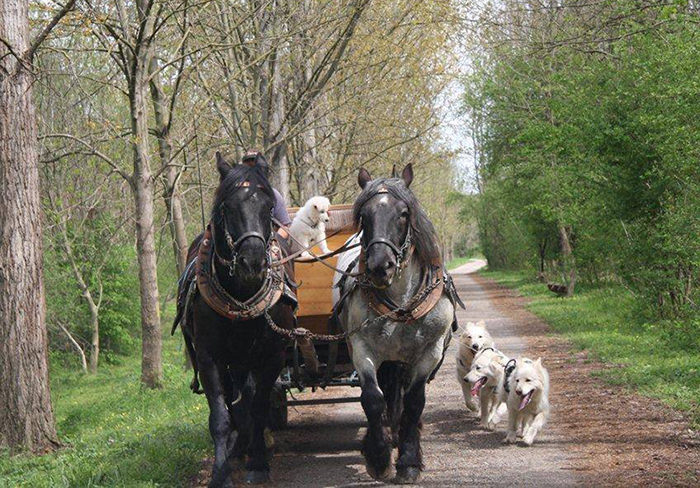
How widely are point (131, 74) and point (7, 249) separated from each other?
3987 millimetres

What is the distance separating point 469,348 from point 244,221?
14.4ft

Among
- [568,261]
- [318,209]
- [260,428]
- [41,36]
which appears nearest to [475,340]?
[318,209]

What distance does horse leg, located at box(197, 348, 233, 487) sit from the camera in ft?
21.7

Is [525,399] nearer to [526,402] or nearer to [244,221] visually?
[526,402]

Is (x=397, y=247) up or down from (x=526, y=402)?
up

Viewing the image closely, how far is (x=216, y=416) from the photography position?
270 inches

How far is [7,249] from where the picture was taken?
30.6 feet

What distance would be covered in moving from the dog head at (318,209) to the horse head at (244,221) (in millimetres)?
1983

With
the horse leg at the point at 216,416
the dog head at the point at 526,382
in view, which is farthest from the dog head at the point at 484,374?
the horse leg at the point at 216,416

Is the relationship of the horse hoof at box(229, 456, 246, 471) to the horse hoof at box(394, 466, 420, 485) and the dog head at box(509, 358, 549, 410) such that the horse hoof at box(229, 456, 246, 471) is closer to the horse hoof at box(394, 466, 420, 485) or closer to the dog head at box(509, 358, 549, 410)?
the horse hoof at box(394, 466, 420, 485)

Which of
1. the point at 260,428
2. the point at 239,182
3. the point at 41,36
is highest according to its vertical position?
the point at 41,36

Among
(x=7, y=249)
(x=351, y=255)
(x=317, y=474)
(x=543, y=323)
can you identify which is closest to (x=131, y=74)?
(x=7, y=249)

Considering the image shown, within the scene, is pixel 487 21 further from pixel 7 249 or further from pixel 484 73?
pixel 484 73

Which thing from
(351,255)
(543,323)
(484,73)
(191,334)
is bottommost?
(543,323)
